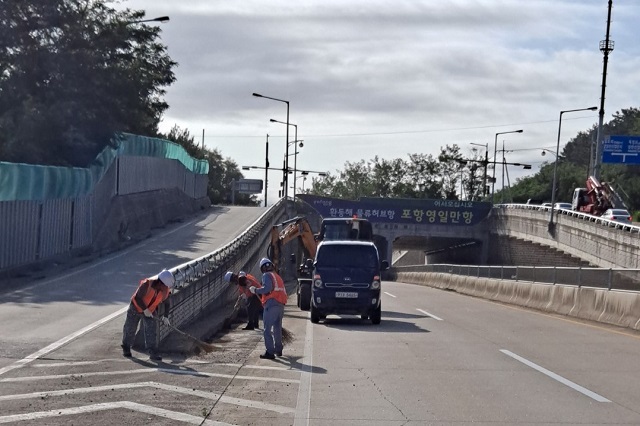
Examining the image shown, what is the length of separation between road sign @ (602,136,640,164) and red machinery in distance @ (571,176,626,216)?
11559 mm

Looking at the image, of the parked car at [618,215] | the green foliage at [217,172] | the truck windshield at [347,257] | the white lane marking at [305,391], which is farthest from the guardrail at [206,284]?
the green foliage at [217,172]

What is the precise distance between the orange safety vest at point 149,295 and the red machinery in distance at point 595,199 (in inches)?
2144

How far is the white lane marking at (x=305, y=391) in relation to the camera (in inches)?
446

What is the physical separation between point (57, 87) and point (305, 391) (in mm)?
39799

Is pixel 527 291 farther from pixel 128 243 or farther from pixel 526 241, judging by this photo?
pixel 526 241

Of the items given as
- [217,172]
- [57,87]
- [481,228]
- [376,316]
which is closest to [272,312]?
[376,316]

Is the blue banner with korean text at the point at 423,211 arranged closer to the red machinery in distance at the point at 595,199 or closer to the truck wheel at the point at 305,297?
the red machinery in distance at the point at 595,199

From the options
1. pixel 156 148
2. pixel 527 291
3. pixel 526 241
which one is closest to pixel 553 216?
pixel 526 241

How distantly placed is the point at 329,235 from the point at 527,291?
7.62m

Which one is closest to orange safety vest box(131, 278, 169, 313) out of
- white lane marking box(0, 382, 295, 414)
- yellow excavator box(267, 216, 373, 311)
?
white lane marking box(0, 382, 295, 414)

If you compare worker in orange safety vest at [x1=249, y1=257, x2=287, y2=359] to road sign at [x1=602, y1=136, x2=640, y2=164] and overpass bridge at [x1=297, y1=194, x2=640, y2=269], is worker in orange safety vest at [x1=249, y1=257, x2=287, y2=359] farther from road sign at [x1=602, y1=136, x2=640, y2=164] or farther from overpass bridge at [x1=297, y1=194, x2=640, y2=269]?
overpass bridge at [x1=297, y1=194, x2=640, y2=269]

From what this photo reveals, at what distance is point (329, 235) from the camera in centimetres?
3688

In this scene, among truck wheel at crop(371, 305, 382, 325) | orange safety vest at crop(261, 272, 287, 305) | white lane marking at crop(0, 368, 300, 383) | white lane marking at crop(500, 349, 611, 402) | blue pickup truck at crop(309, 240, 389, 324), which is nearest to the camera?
white lane marking at crop(500, 349, 611, 402)

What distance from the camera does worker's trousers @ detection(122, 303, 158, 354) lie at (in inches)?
642
